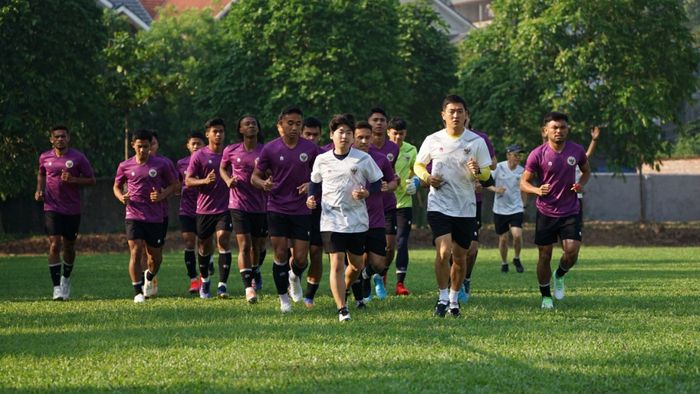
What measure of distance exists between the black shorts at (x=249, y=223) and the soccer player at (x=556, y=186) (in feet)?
11.7

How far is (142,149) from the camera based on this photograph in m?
15.9

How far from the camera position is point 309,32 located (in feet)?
127

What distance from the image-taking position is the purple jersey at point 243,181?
15.2 m

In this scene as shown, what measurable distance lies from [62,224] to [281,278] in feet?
14.8

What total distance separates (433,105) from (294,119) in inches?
1277

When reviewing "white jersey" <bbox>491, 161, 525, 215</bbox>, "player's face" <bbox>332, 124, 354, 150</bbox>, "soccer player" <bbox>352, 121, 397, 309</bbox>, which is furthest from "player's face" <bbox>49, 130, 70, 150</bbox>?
"white jersey" <bbox>491, 161, 525, 215</bbox>

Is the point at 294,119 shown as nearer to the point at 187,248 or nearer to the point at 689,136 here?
the point at 187,248

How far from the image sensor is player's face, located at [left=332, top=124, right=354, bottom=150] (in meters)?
12.5

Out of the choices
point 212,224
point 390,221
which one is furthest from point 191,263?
point 390,221

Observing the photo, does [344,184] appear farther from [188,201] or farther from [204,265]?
[188,201]

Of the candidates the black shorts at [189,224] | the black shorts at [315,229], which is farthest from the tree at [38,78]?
the black shorts at [315,229]

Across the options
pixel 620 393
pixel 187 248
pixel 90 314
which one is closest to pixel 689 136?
pixel 187 248

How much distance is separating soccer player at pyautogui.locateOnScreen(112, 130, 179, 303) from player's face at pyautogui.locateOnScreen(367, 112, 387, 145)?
2.94 metres

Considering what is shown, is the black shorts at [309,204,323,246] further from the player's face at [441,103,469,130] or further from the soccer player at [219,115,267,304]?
the player's face at [441,103,469,130]
